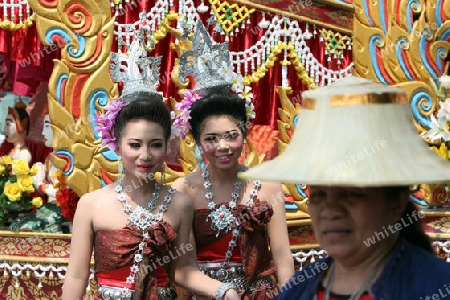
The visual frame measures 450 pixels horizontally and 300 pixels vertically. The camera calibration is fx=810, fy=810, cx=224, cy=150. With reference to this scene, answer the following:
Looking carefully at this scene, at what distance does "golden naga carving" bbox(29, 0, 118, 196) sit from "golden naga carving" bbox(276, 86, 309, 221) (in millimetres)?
953

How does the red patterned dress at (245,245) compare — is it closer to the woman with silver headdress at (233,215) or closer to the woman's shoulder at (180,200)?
the woman with silver headdress at (233,215)

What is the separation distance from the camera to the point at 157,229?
3002 millimetres

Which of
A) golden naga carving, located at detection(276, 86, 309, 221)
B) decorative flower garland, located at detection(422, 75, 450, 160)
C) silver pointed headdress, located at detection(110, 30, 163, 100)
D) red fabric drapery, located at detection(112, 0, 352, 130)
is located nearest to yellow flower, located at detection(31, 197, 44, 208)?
red fabric drapery, located at detection(112, 0, 352, 130)

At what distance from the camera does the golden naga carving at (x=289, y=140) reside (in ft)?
15.1

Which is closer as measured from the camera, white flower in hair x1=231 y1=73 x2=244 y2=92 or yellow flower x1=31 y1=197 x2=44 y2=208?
white flower in hair x1=231 y1=73 x2=244 y2=92

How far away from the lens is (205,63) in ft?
11.5

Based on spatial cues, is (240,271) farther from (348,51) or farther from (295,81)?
(348,51)

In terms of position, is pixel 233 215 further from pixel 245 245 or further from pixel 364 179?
pixel 364 179

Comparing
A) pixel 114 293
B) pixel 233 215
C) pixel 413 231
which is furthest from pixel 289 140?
pixel 413 231

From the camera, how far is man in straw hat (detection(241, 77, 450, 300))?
172cm

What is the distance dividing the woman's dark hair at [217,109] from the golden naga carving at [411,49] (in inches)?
69.1

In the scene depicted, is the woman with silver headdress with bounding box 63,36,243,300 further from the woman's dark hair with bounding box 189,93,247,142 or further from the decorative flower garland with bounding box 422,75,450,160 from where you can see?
the decorative flower garland with bounding box 422,75,450,160

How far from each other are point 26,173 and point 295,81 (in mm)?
1702

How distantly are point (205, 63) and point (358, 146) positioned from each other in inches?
72.6
